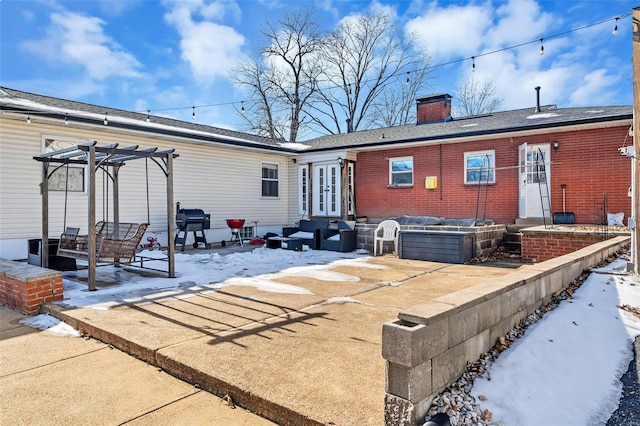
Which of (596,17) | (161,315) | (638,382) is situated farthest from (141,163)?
(596,17)

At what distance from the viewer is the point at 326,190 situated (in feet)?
44.1

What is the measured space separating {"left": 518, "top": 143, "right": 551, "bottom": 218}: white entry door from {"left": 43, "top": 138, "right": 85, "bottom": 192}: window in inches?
422

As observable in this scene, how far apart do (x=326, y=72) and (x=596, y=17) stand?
19.5 meters

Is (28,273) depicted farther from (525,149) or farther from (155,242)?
(525,149)

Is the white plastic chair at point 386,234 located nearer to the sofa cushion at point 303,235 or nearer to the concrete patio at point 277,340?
the sofa cushion at point 303,235

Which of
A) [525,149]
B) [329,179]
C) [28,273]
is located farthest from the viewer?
[329,179]

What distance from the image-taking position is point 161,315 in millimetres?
4020

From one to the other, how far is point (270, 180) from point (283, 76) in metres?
14.4

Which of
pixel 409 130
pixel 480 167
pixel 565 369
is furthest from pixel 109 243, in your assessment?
pixel 409 130

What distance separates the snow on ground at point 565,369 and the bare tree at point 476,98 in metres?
26.1

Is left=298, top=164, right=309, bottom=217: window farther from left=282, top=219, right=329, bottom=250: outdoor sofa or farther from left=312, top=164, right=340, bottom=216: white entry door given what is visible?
left=282, top=219, right=329, bottom=250: outdoor sofa

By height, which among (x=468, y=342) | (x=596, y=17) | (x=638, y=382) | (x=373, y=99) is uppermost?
(x=373, y=99)

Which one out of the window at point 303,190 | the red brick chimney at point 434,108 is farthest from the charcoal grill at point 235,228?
the red brick chimney at point 434,108

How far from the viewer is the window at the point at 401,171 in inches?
487
